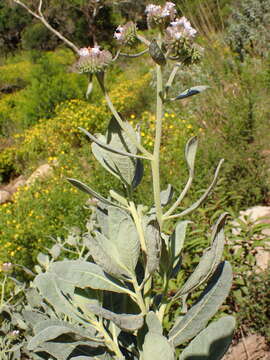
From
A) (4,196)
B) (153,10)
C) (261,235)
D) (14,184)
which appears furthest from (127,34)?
(14,184)

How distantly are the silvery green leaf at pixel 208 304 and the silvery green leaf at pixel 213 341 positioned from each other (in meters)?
0.03

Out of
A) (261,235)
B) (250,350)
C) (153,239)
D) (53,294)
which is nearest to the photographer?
(153,239)

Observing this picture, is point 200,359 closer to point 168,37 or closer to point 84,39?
point 168,37

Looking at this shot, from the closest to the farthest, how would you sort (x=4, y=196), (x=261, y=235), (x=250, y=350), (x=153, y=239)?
(x=153, y=239) < (x=250, y=350) < (x=261, y=235) < (x=4, y=196)

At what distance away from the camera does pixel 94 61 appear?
57 centimetres

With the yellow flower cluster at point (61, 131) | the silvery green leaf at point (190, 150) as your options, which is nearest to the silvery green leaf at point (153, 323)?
the silvery green leaf at point (190, 150)

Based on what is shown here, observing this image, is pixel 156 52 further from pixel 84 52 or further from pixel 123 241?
pixel 123 241

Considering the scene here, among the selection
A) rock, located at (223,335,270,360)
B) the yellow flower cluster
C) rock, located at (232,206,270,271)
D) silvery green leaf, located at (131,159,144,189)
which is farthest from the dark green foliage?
silvery green leaf, located at (131,159,144,189)

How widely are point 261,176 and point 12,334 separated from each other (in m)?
2.23

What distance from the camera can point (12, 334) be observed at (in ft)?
4.03

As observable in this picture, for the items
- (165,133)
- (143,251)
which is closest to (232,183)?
(165,133)

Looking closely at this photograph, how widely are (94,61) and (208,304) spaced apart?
A: 0.40 metres

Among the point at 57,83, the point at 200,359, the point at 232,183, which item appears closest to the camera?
the point at 200,359

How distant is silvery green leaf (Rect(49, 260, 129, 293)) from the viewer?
54 centimetres
